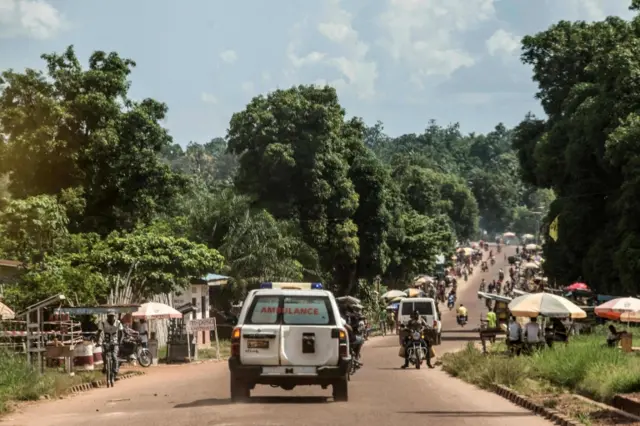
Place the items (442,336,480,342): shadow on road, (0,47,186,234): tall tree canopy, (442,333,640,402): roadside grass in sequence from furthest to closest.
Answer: (442,336,480,342): shadow on road → (0,47,186,234): tall tree canopy → (442,333,640,402): roadside grass

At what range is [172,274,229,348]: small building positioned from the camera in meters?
51.5

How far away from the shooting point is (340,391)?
2067cm

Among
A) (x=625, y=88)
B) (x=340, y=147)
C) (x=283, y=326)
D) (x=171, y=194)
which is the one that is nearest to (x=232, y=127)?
(x=340, y=147)

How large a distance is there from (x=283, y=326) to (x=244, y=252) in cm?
3755

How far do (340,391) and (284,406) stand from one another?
154cm

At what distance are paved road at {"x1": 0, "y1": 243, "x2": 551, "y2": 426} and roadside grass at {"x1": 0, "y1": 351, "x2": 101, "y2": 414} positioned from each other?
0.49 metres

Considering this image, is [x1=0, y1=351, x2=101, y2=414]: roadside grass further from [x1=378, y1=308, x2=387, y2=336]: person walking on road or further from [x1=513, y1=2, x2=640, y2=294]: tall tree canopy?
[x1=378, y1=308, x2=387, y2=336]: person walking on road

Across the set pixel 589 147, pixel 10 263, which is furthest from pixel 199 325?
pixel 589 147

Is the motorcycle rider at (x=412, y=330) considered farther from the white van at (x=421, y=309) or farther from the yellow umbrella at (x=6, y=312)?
the white van at (x=421, y=309)

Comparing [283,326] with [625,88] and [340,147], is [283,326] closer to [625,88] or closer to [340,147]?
[625,88]

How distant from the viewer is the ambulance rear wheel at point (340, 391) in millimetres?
20562

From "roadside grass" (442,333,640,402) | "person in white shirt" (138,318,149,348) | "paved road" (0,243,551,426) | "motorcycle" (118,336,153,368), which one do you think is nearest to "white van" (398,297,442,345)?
"person in white shirt" (138,318,149,348)

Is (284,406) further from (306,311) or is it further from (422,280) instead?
(422,280)

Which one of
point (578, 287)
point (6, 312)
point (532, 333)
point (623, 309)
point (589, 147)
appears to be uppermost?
point (589, 147)
